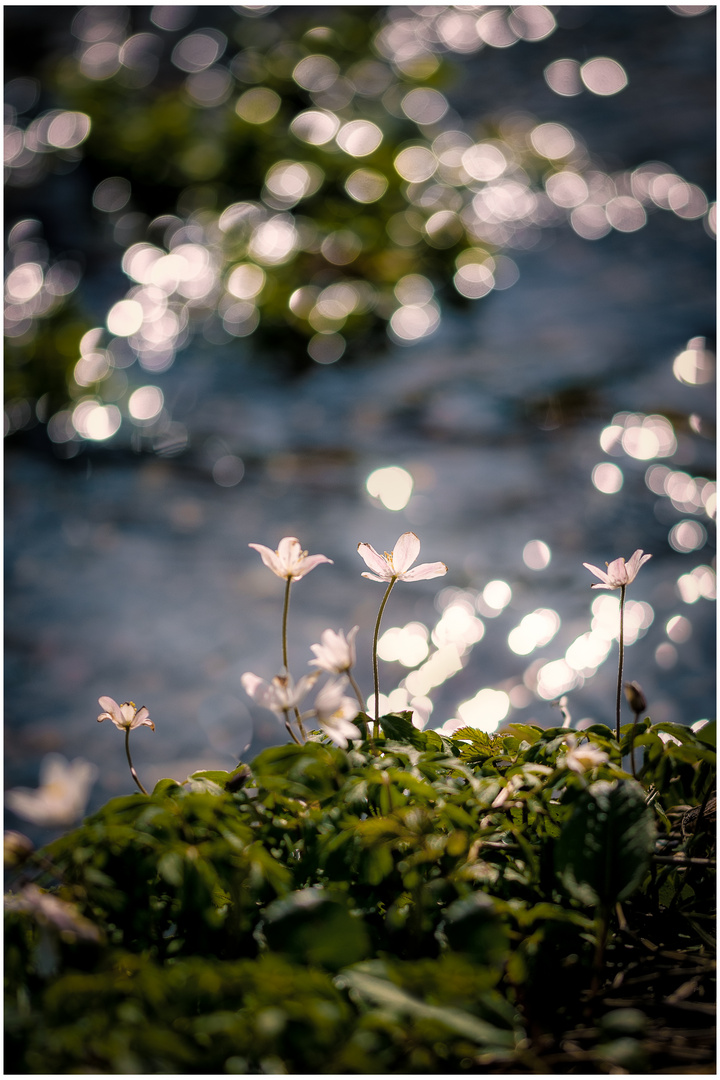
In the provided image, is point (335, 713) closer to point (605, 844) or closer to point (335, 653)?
point (335, 653)

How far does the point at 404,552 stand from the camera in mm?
1017

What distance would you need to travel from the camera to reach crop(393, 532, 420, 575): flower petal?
1010 mm

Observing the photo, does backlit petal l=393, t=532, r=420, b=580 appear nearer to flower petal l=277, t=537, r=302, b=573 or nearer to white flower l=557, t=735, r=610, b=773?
flower petal l=277, t=537, r=302, b=573

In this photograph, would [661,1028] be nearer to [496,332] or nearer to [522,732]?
[522,732]

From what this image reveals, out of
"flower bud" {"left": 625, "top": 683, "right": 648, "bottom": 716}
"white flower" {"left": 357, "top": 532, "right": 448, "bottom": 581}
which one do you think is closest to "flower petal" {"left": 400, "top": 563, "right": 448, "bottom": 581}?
"white flower" {"left": 357, "top": 532, "right": 448, "bottom": 581}

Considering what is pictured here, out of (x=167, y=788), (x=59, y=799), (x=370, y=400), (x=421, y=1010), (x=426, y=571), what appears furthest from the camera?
(x=370, y=400)

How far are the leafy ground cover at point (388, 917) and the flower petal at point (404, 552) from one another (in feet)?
0.62

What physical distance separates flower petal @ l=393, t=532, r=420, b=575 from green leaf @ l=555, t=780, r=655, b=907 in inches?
13.8

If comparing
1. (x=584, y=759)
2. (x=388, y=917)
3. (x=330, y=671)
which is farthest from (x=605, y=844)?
(x=330, y=671)

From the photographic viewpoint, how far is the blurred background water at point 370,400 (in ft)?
8.00

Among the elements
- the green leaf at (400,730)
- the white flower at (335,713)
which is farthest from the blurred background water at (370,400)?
the white flower at (335,713)

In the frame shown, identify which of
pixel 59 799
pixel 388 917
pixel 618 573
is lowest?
pixel 388 917

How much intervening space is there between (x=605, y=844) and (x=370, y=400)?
2.88 metres

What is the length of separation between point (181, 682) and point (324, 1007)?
1.88 meters
